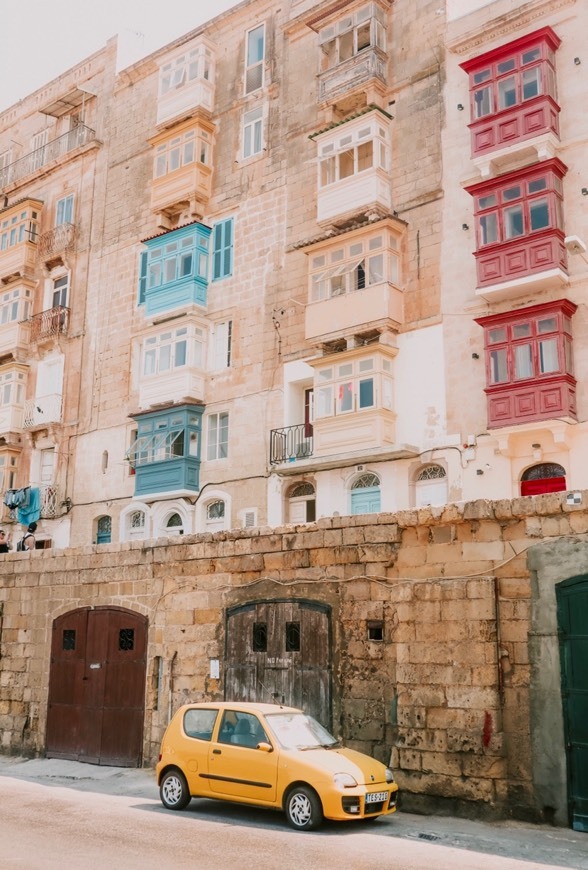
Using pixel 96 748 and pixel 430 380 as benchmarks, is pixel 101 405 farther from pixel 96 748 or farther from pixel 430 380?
pixel 96 748

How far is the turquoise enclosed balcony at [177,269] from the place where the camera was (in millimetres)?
29594

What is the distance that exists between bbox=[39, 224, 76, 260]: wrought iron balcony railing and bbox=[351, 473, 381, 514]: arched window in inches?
671

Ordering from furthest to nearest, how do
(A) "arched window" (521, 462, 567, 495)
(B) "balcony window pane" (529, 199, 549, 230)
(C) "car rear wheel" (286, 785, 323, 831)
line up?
(B) "balcony window pane" (529, 199, 549, 230) → (A) "arched window" (521, 462, 567, 495) → (C) "car rear wheel" (286, 785, 323, 831)

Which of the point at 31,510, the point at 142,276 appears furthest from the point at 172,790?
the point at 142,276

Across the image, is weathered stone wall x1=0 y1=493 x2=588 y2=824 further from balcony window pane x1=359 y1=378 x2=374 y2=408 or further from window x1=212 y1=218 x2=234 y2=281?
window x1=212 y1=218 x2=234 y2=281

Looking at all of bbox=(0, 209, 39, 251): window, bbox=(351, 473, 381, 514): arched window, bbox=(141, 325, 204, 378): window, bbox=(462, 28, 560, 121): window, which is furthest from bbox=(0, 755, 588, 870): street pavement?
bbox=(0, 209, 39, 251): window

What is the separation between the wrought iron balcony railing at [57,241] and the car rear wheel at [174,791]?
26467mm

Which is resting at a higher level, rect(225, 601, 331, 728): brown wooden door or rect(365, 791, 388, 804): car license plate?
rect(225, 601, 331, 728): brown wooden door

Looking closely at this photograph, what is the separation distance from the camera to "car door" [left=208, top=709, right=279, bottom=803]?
10906 mm

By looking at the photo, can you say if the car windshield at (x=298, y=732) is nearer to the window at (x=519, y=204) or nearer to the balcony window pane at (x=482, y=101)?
the window at (x=519, y=204)

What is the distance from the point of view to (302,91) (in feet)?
95.3

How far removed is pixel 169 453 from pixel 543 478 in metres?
12.4

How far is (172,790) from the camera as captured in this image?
12.0 metres

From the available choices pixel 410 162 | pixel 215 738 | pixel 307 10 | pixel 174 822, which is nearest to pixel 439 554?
pixel 215 738
